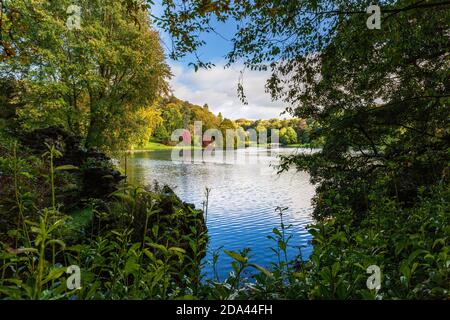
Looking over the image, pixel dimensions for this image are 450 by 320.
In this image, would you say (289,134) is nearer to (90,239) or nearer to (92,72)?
(92,72)

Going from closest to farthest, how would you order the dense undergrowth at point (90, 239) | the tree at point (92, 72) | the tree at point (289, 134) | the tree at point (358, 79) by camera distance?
the dense undergrowth at point (90, 239) < the tree at point (358, 79) < the tree at point (92, 72) < the tree at point (289, 134)

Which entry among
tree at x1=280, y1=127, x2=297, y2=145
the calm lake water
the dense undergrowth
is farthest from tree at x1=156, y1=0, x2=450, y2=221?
tree at x1=280, y1=127, x2=297, y2=145

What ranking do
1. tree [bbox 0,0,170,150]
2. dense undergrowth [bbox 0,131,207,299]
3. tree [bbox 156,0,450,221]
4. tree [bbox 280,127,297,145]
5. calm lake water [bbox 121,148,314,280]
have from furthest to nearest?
tree [bbox 280,127,297,145] → tree [bbox 0,0,170,150] → calm lake water [bbox 121,148,314,280] → tree [bbox 156,0,450,221] → dense undergrowth [bbox 0,131,207,299]

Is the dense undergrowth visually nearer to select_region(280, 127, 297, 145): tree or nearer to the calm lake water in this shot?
the calm lake water

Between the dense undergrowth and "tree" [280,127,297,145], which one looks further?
"tree" [280,127,297,145]

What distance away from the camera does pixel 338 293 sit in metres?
1.55

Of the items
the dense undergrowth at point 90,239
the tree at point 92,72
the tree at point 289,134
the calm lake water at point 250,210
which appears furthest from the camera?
the tree at point 289,134

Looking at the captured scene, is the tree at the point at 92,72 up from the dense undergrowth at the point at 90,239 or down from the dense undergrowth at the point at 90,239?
up

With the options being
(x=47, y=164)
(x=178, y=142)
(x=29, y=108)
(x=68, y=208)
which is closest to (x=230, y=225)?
(x=68, y=208)

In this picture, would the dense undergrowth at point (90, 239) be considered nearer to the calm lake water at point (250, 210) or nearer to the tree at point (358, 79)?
the calm lake water at point (250, 210)

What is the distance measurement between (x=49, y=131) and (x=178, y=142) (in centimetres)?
6858

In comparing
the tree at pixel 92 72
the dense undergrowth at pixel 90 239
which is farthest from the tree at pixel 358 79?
the tree at pixel 92 72

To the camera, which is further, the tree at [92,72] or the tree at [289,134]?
the tree at [289,134]

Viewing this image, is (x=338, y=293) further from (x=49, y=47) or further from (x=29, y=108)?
(x=49, y=47)
